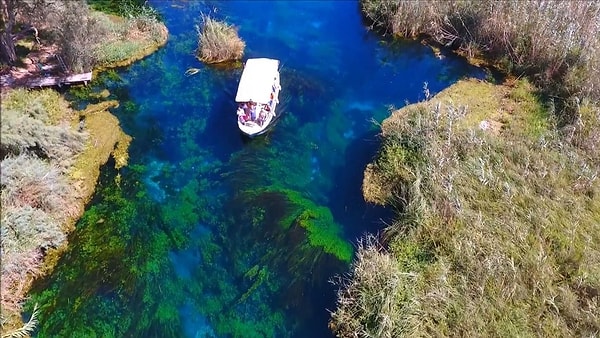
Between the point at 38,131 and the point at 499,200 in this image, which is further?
the point at 38,131

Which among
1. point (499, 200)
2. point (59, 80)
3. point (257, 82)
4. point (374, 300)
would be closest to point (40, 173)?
point (59, 80)

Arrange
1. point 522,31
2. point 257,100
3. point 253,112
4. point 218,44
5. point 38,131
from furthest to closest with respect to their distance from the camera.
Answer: point 218,44, point 522,31, point 253,112, point 257,100, point 38,131

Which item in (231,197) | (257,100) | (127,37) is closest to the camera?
(231,197)

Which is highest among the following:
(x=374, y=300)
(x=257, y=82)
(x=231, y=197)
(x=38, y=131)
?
(x=257, y=82)

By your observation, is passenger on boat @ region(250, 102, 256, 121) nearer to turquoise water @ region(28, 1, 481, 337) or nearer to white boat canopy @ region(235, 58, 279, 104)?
white boat canopy @ region(235, 58, 279, 104)

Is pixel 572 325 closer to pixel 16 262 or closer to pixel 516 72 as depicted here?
pixel 516 72

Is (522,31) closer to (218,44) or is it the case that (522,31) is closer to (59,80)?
(218,44)

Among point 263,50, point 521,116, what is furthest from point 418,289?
point 263,50
